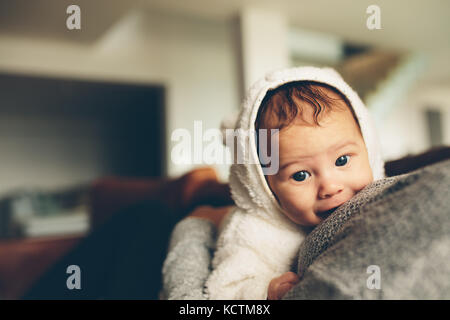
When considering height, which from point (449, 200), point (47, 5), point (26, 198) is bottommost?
point (26, 198)

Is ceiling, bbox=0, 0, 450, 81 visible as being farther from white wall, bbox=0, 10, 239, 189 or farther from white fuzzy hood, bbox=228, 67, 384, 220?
white fuzzy hood, bbox=228, 67, 384, 220

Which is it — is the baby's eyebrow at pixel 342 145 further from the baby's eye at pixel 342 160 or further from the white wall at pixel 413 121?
the white wall at pixel 413 121

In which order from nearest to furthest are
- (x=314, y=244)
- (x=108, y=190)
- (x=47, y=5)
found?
(x=314, y=244), (x=108, y=190), (x=47, y=5)

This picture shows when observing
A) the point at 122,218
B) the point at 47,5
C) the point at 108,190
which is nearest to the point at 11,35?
the point at 47,5

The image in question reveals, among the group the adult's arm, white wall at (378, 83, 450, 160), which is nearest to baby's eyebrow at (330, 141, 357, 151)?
the adult's arm

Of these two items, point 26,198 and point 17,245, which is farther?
point 26,198

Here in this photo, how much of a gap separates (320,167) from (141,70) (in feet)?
11.3

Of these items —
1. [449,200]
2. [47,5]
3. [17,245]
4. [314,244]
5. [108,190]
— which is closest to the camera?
[449,200]

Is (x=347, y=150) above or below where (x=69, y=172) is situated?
above

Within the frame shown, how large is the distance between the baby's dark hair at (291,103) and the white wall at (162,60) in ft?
8.59

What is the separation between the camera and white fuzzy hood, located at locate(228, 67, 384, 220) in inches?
19.3

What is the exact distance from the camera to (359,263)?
10.6 inches
